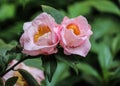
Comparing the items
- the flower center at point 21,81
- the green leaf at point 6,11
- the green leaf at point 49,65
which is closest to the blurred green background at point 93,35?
the green leaf at point 6,11

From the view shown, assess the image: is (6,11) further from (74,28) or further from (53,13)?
(74,28)

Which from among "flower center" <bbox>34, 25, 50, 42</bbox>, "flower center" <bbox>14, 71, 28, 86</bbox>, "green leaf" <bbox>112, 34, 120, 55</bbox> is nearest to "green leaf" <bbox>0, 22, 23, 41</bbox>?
"green leaf" <bbox>112, 34, 120, 55</bbox>

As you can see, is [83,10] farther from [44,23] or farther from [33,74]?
[44,23]

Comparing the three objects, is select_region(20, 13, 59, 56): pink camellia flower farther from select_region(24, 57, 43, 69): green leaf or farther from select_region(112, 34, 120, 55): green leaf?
select_region(112, 34, 120, 55): green leaf

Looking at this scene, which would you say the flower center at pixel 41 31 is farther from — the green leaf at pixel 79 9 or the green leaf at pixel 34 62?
the green leaf at pixel 79 9

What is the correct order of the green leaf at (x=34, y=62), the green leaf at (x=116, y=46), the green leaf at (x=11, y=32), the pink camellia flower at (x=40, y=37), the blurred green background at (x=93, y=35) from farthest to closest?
the green leaf at (x=11, y=32), the green leaf at (x=116, y=46), the blurred green background at (x=93, y=35), the green leaf at (x=34, y=62), the pink camellia flower at (x=40, y=37)

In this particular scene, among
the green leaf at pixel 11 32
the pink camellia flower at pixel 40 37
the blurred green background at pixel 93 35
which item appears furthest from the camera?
the green leaf at pixel 11 32

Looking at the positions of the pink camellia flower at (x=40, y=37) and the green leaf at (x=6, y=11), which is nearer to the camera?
the pink camellia flower at (x=40, y=37)
